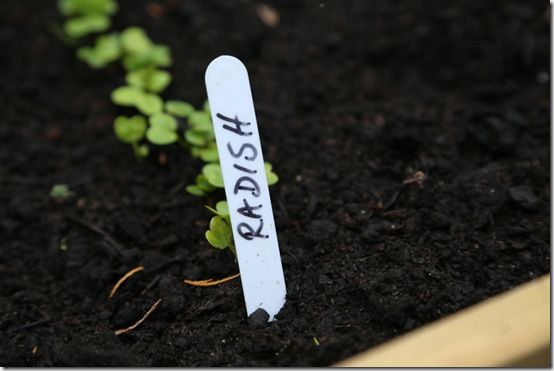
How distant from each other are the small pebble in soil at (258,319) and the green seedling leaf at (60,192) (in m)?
0.66

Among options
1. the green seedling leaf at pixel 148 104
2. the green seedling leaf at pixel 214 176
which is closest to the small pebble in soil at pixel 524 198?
the green seedling leaf at pixel 214 176

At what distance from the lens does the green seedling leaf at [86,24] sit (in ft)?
6.34

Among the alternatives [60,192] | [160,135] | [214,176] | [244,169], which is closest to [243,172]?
[244,169]

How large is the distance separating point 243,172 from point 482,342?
0.45m

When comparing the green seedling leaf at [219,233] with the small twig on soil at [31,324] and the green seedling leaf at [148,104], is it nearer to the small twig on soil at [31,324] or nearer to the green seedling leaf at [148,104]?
the small twig on soil at [31,324]

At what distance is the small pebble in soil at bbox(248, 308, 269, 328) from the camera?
43.5 inches

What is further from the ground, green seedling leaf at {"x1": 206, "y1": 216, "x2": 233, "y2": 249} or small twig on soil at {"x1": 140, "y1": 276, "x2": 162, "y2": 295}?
green seedling leaf at {"x1": 206, "y1": 216, "x2": 233, "y2": 249}

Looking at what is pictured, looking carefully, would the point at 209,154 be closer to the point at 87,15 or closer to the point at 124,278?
the point at 124,278

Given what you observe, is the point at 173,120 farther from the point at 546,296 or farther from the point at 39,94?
the point at 546,296

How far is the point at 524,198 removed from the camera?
129cm

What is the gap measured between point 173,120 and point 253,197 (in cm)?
51

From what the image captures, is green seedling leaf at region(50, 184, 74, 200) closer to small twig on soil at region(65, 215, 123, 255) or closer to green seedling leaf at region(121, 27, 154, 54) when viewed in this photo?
small twig on soil at region(65, 215, 123, 255)

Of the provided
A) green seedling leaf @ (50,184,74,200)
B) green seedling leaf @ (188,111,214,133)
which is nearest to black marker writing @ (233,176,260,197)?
green seedling leaf @ (188,111,214,133)

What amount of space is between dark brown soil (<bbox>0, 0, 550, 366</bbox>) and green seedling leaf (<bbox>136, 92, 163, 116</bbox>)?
0.36 ft
